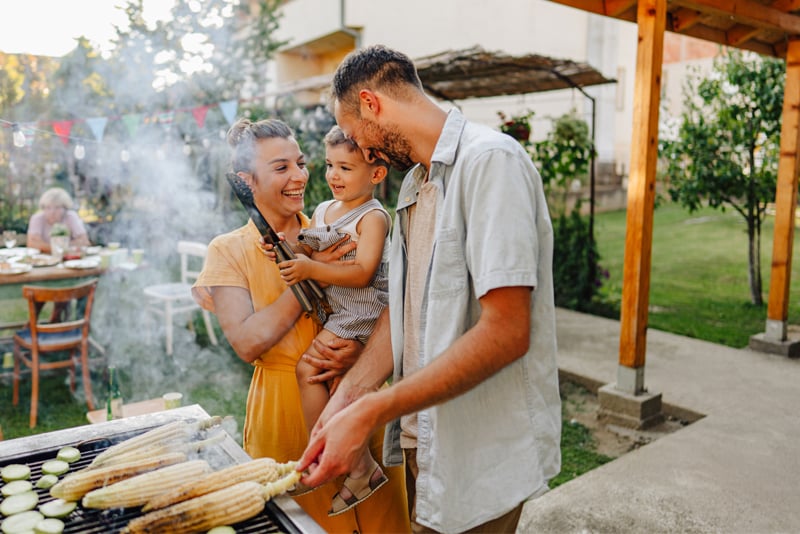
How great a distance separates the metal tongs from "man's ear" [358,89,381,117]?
0.58 metres

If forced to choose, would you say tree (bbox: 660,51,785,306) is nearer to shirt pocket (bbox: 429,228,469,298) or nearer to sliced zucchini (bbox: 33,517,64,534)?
shirt pocket (bbox: 429,228,469,298)

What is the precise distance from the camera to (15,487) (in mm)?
1895

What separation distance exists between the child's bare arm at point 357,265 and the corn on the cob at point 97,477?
0.80 meters

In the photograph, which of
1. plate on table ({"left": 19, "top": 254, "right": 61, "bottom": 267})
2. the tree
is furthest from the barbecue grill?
the tree

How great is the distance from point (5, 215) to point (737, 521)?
1372cm

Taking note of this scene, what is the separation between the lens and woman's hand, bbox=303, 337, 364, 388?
2.33 meters

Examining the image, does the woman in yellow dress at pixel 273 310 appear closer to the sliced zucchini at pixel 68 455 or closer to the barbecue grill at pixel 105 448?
the barbecue grill at pixel 105 448

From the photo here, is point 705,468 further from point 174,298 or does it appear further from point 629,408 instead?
point 174,298

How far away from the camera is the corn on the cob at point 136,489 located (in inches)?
68.7

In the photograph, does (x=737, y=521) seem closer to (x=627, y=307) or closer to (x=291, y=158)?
(x=627, y=307)

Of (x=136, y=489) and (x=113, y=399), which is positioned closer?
(x=136, y=489)

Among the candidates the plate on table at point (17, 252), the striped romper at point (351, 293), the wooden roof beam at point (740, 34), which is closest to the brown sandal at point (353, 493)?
the striped romper at point (351, 293)

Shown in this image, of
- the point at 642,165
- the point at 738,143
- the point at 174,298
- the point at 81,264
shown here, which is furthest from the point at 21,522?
the point at 738,143

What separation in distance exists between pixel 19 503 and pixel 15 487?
13cm
